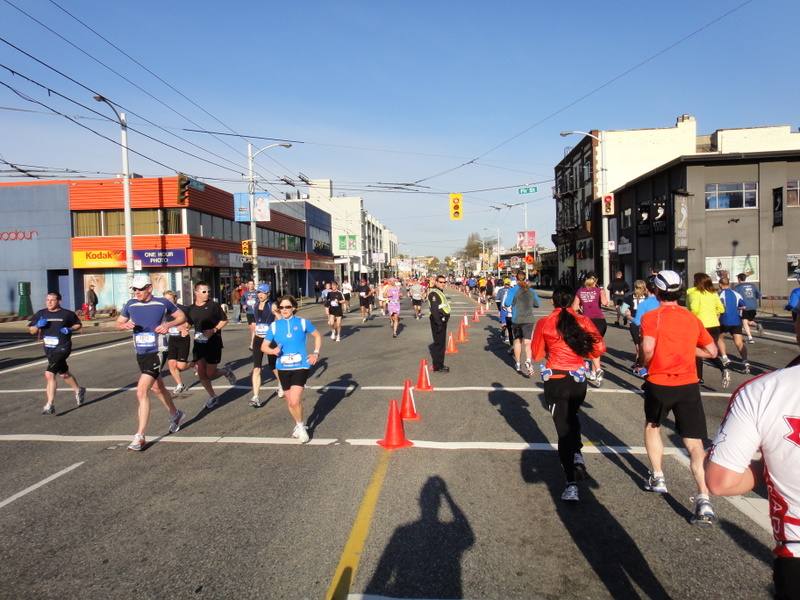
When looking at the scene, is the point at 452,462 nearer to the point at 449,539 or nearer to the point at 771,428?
the point at 449,539

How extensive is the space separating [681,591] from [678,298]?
7.51ft

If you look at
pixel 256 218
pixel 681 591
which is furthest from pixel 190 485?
pixel 256 218

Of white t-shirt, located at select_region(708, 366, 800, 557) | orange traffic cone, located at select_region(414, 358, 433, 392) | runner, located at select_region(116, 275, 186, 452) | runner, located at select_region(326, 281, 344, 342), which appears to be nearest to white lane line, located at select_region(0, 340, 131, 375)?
runner, located at select_region(326, 281, 344, 342)

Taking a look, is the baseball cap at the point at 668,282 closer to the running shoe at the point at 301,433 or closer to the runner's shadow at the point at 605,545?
the runner's shadow at the point at 605,545

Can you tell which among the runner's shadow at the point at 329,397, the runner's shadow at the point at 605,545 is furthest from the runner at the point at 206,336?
the runner's shadow at the point at 605,545

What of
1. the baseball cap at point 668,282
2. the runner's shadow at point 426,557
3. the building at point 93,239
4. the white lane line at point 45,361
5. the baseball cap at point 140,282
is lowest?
the white lane line at point 45,361

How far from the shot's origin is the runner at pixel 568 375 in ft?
16.0

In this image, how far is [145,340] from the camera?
6.78m

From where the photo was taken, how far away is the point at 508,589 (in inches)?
136

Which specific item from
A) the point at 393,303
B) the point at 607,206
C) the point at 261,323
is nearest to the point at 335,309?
the point at 393,303

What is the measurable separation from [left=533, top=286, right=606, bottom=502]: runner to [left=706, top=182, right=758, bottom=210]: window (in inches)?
1181

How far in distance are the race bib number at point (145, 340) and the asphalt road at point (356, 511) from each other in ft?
3.75

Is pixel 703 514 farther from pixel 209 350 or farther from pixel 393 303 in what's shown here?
pixel 393 303

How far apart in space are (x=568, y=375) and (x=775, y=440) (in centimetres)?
297
